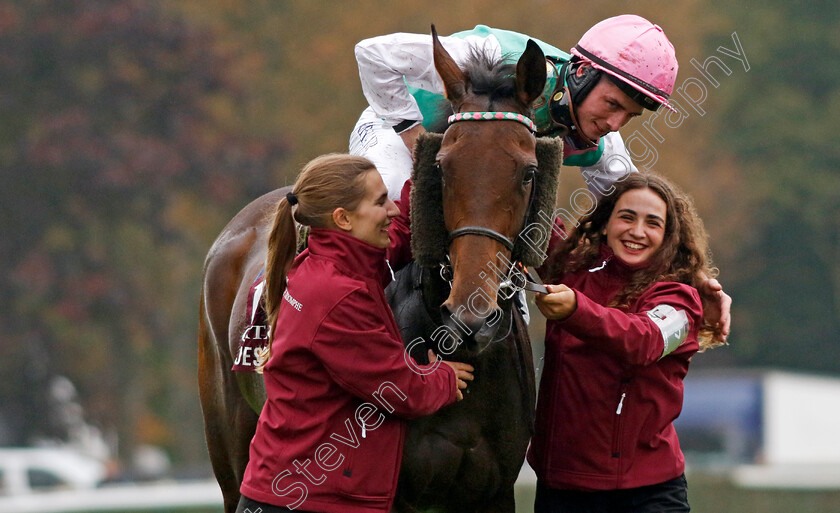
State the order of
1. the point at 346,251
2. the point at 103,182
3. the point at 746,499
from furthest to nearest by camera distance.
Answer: the point at 103,182
the point at 746,499
the point at 346,251

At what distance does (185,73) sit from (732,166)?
572 inches

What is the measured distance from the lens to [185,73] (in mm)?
21297

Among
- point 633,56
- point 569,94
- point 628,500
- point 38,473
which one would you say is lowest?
point 38,473

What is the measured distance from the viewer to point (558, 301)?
3.87 metres

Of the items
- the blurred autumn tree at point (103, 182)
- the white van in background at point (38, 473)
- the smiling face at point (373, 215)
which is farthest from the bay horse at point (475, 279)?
the blurred autumn tree at point (103, 182)

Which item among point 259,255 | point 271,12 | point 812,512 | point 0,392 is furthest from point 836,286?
point 259,255

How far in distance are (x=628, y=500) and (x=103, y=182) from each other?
56.2 ft

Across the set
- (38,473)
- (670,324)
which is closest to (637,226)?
(670,324)

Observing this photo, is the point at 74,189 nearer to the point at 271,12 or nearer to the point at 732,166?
the point at 271,12

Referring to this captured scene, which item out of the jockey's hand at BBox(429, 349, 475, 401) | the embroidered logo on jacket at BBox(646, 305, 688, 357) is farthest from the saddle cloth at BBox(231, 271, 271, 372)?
the embroidered logo on jacket at BBox(646, 305, 688, 357)

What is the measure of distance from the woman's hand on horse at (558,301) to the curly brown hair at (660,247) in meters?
0.49

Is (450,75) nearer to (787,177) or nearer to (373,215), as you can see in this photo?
(373,215)

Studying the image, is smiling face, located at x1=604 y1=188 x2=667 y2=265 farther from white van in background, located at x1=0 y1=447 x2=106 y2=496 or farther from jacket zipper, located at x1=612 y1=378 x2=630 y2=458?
white van in background, located at x1=0 y1=447 x2=106 y2=496

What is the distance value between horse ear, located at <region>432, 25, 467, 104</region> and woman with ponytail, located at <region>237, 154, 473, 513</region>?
0.36 meters
